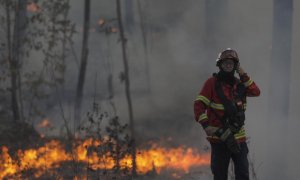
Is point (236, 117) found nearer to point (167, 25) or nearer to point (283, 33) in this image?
point (283, 33)

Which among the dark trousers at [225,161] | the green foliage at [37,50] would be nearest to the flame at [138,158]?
the green foliage at [37,50]

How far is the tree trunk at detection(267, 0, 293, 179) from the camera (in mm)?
12953

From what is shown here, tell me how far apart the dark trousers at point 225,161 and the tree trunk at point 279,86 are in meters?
8.20

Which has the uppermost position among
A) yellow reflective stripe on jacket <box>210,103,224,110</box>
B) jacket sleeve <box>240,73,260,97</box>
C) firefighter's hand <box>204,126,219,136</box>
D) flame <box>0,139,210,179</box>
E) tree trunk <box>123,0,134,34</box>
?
tree trunk <box>123,0,134,34</box>

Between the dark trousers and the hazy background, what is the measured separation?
9.89 ft

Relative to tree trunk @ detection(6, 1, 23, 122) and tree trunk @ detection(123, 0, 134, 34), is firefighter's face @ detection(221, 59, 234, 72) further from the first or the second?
tree trunk @ detection(123, 0, 134, 34)

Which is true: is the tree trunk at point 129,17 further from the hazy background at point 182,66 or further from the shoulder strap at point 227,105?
the shoulder strap at point 227,105

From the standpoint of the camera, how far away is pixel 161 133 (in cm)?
1719

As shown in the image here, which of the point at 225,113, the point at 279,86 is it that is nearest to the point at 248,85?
the point at 225,113

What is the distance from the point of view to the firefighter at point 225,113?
5.31 m

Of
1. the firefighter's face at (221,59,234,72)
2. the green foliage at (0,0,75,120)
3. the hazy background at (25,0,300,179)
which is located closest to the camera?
the firefighter's face at (221,59,234,72)

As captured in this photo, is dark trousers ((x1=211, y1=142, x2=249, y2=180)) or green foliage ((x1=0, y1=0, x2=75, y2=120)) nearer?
dark trousers ((x1=211, y1=142, x2=249, y2=180))

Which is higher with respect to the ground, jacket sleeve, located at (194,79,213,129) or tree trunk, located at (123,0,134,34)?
tree trunk, located at (123,0,134,34)

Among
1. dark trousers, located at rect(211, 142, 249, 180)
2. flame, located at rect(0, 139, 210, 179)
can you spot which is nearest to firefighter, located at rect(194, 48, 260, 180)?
dark trousers, located at rect(211, 142, 249, 180)
